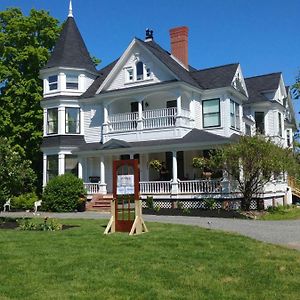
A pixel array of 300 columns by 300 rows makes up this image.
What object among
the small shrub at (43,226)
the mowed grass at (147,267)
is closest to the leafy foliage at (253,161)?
the mowed grass at (147,267)

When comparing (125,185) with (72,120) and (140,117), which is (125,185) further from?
(72,120)

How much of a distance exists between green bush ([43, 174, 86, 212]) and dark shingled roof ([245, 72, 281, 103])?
1609 cm

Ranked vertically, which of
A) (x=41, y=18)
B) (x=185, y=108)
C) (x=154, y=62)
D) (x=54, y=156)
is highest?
(x=41, y=18)

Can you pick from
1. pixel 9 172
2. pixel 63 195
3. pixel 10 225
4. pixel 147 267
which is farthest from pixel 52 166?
pixel 147 267

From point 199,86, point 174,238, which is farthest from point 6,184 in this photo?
point 199,86

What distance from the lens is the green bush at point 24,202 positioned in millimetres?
28766

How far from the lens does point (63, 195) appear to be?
26594 millimetres

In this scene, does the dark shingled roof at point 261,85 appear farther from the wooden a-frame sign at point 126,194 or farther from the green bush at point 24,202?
the wooden a-frame sign at point 126,194

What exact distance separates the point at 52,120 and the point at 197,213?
46.6 ft

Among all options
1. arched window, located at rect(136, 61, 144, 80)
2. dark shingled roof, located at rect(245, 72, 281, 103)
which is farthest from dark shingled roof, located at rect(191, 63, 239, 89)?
dark shingled roof, located at rect(245, 72, 281, 103)

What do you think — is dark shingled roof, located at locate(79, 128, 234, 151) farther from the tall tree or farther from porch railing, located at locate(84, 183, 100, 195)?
the tall tree

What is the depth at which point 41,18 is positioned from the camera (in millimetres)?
36875

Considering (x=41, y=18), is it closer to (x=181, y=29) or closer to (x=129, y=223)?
(x=181, y=29)

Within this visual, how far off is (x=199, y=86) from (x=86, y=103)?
27.7 feet
